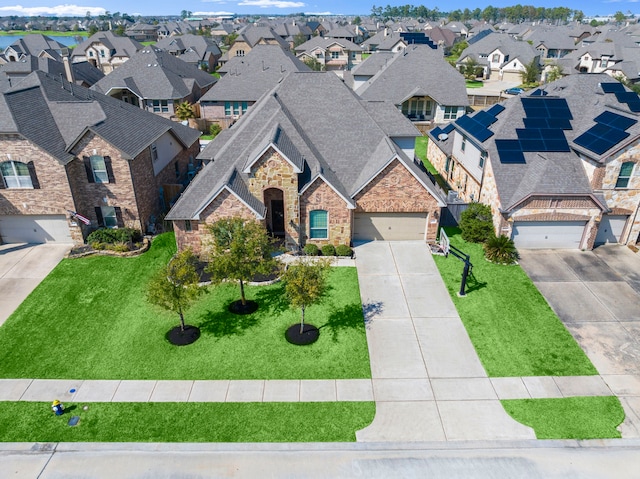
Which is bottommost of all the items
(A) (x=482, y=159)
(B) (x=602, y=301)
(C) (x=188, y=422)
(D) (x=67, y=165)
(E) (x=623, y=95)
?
(C) (x=188, y=422)

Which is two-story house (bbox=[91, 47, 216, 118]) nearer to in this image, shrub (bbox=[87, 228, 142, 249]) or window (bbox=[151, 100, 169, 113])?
window (bbox=[151, 100, 169, 113])

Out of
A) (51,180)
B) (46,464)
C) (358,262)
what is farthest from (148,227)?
(46,464)

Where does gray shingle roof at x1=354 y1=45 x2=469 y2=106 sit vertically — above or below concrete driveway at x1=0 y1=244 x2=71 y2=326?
above

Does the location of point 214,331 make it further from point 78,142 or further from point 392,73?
point 392,73

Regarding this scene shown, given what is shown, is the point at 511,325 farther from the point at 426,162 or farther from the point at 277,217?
the point at 426,162

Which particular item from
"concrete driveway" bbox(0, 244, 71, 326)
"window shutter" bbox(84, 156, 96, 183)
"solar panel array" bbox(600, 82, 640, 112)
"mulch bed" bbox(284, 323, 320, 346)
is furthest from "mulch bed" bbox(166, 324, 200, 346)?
"solar panel array" bbox(600, 82, 640, 112)

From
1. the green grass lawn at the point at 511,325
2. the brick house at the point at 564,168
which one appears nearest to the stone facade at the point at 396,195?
the green grass lawn at the point at 511,325

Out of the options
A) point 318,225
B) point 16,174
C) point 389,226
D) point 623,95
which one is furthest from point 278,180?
point 623,95
